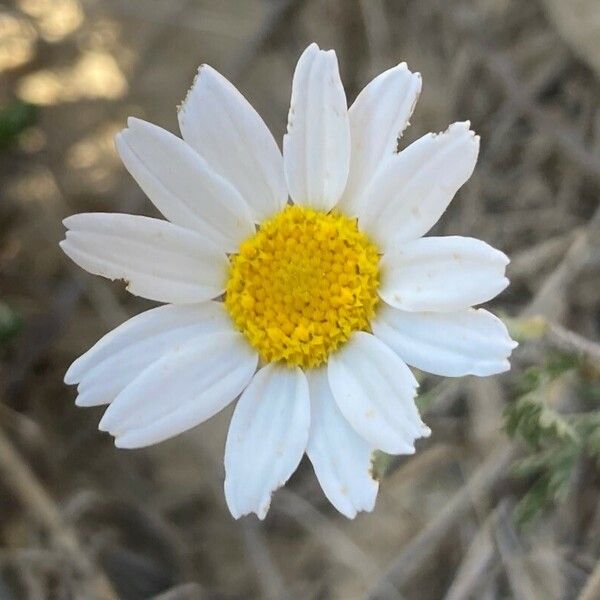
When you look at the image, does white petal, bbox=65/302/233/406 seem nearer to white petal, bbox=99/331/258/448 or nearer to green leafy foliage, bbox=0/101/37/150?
white petal, bbox=99/331/258/448

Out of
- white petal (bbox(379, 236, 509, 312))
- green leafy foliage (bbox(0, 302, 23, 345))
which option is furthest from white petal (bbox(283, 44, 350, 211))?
green leafy foliage (bbox(0, 302, 23, 345))

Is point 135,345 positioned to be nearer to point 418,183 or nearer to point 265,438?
point 265,438

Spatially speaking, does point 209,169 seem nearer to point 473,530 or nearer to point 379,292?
point 379,292

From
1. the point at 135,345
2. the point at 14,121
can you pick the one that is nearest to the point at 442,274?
the point at 135,345

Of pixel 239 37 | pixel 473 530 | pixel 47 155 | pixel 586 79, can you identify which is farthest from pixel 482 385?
pixel 47 155

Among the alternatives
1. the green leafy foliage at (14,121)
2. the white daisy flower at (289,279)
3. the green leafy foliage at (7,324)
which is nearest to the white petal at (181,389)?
the white daisy flower at (289,279)

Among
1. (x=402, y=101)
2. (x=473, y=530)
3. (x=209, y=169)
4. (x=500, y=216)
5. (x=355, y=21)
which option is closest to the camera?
(x=402, y=101)

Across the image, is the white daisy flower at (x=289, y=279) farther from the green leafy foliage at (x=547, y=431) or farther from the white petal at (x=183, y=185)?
the green leafy foliage at (x=547, y=431)
